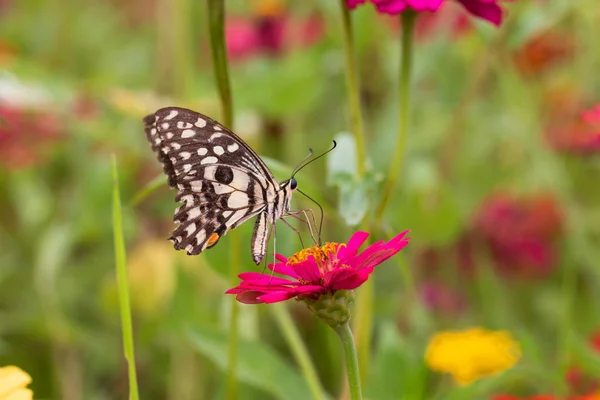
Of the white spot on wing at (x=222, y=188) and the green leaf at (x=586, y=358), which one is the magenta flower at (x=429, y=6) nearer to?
the white spot on wing at (x=222, y=188)

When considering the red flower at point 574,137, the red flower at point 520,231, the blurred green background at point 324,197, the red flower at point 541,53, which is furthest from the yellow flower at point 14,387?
the red flower at point 541,53

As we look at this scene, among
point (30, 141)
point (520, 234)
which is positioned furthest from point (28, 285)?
point (520, 234)

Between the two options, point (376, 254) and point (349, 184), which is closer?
point (376, 254)

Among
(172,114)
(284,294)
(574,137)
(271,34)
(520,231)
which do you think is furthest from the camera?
(271,34)

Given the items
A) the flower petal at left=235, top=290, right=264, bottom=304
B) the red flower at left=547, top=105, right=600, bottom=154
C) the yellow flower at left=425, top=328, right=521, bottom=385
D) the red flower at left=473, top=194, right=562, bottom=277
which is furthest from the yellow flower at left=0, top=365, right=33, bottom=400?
the red flower at left=473, top=194, right=562, bottom=277

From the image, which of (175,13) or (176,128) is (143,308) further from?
(176,128)

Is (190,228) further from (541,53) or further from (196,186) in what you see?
(541,53)

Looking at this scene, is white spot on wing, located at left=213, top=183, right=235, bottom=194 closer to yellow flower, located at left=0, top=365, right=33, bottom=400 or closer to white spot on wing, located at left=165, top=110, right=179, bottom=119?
white spot on wing, located at left=165, top=110, right=179, bottom=119

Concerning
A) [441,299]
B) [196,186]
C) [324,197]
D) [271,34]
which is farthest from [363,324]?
[271,34]
